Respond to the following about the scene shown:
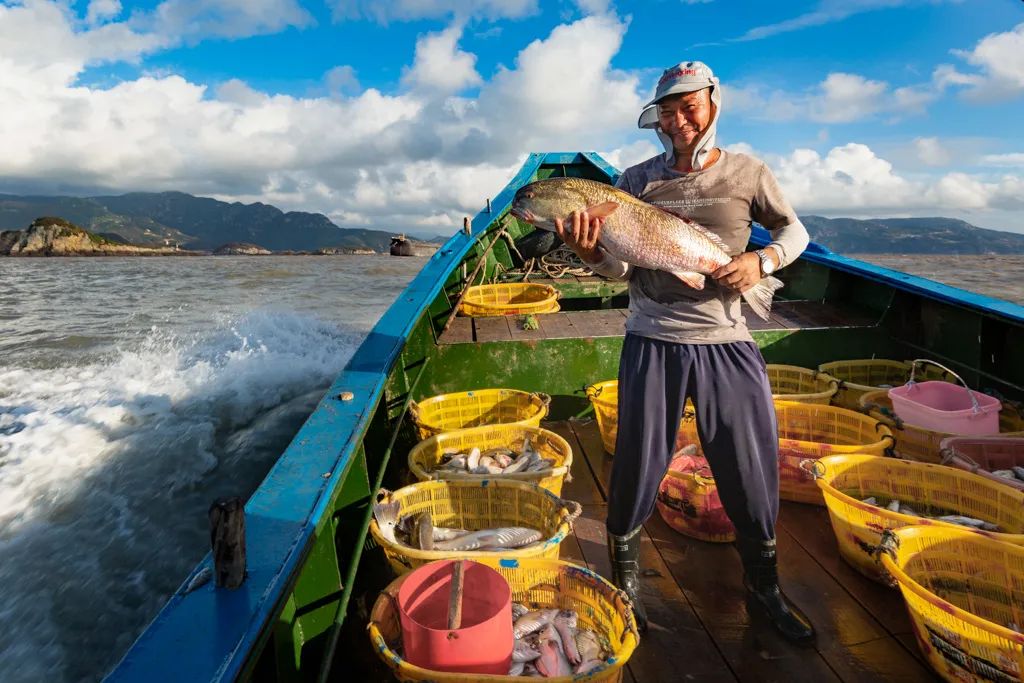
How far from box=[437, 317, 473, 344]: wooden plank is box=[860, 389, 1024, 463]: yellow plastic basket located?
303cm

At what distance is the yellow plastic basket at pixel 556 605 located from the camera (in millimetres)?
1759

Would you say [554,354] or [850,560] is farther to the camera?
[554,354]

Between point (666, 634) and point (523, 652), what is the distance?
2.39 ft

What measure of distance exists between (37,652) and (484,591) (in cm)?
410

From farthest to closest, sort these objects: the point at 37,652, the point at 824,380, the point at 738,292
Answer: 1. the point at 824,380
2. the point at 37,652
3. the point at 738,292

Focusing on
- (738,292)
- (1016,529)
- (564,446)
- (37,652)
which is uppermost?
(738,292)

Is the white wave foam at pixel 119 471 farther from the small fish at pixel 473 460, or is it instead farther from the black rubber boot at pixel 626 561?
the black rubber boot at pixel 626 561

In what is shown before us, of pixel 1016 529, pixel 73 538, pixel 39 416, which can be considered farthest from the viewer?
pixel 39 416

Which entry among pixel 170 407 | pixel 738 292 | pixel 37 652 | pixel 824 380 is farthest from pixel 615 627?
pixel 170 407

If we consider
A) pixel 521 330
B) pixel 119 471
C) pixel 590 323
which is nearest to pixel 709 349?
pixel 521 330

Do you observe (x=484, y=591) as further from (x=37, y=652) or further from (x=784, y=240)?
(x=37, y=652)

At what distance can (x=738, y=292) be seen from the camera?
2.35 meters

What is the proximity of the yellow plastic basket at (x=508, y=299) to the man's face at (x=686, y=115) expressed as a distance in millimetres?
3531

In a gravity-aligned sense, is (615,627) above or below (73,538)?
above
